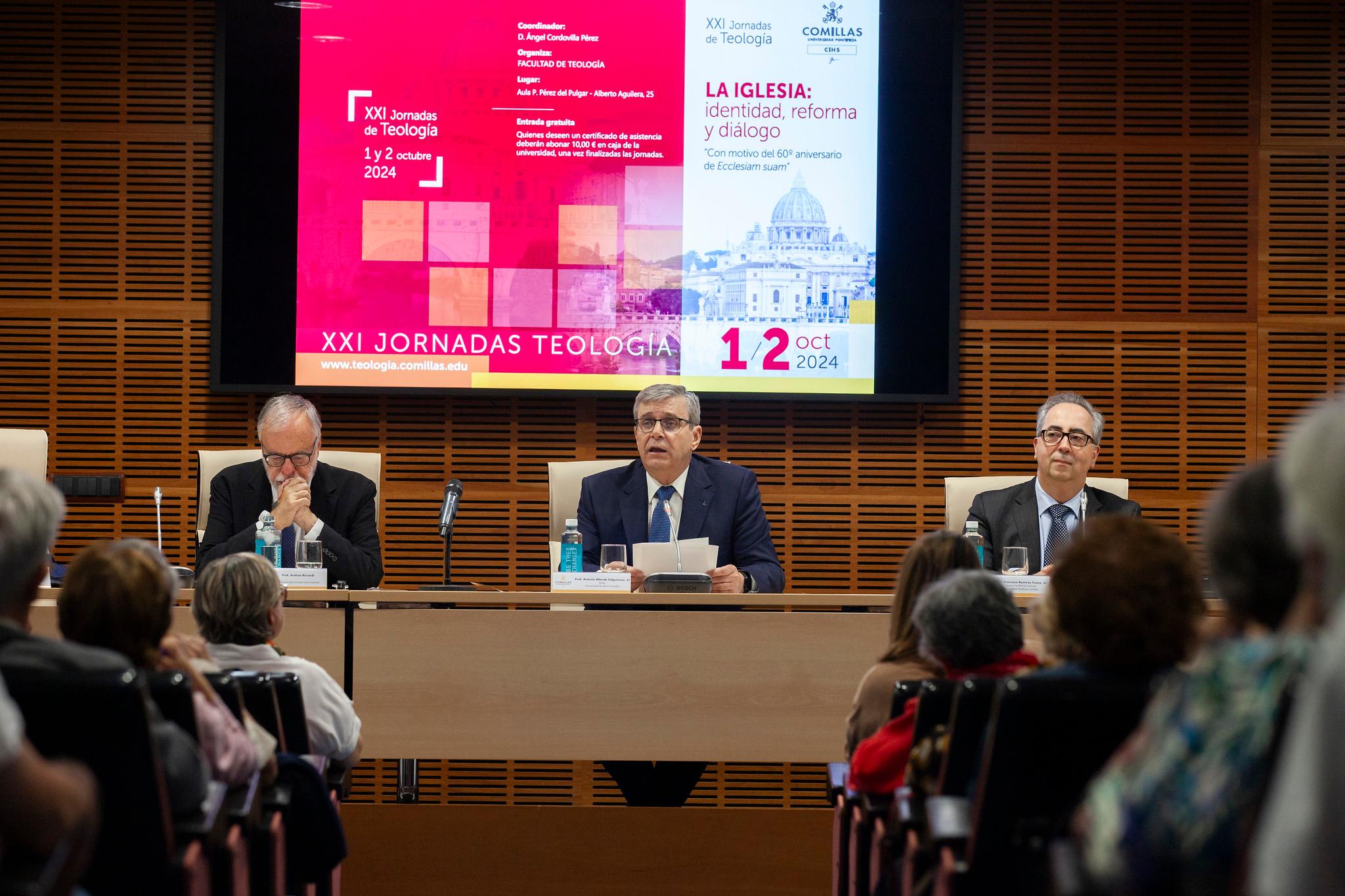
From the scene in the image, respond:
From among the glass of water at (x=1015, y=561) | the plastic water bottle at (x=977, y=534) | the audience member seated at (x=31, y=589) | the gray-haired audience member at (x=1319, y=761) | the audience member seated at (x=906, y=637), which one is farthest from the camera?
the plastic water bottle at (x=977, y=534)

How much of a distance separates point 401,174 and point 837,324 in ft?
6.35

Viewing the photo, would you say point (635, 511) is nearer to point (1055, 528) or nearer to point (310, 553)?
point (310, 553)

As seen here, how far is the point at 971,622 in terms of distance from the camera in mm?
2471

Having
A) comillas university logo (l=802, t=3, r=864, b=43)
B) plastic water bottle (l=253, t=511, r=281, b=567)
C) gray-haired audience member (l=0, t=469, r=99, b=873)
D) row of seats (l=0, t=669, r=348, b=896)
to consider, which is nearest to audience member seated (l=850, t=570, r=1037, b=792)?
row of seats (l=0, t=669, r=348, b=896)

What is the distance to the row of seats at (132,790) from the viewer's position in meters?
1.76

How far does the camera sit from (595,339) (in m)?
5.70

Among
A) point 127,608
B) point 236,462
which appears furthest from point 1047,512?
point 127,608

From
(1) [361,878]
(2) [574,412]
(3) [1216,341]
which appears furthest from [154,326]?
(3) [1216,341]

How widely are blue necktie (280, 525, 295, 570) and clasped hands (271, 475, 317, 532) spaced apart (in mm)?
17

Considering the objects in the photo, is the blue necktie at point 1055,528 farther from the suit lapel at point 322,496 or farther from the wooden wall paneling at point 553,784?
the suit lapel at point 322,496

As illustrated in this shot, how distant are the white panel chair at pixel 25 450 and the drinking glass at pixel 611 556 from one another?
1930 mm

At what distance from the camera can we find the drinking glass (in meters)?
4.29

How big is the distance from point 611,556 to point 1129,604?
265cm

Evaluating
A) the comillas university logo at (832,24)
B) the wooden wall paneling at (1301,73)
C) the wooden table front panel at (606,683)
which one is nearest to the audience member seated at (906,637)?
the wooden table front panel at (606,683)
